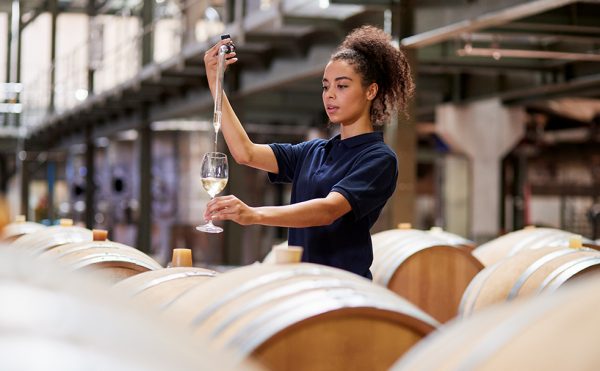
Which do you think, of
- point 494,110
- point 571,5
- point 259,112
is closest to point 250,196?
point 259,112

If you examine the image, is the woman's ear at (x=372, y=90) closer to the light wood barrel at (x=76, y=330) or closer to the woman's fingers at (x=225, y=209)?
the woman's fingers at (x=225, y=209)

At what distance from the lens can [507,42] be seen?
13.0m

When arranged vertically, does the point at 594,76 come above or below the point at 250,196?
above

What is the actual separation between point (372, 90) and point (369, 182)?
15.8 inches

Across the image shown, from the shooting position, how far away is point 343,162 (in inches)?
138

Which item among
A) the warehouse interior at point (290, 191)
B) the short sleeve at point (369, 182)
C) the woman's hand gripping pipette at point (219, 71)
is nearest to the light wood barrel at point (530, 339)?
the warehouse interior at point (290, 191)

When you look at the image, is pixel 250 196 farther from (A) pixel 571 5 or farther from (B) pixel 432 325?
(B) pixel 432 325

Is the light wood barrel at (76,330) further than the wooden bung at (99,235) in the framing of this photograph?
No

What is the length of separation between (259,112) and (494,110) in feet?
16.3

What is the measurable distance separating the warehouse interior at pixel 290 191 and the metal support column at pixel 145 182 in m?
0.04

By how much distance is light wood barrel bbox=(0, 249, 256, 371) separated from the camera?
1.20 meters

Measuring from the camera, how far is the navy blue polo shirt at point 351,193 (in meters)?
3.33

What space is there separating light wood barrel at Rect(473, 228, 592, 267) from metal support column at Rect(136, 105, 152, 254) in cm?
1378

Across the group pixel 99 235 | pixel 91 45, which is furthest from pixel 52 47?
pixel 99 235
